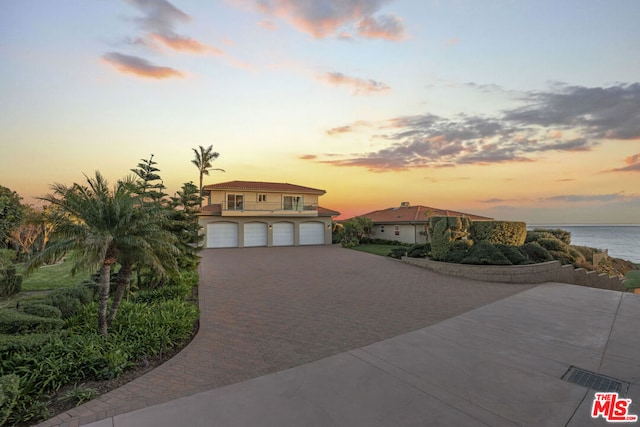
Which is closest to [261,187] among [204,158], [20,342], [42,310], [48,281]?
[204,158]

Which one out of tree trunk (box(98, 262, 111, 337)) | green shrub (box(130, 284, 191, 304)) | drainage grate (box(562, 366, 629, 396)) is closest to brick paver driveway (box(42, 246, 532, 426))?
green shrub (box(130, 284, 191, 304))

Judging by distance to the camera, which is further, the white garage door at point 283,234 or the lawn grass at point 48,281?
the white garage door at point 283,234

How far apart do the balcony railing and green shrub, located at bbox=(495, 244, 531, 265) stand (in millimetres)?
18810

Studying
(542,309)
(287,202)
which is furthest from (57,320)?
(287,202)

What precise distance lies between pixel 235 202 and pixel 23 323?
75.1ft

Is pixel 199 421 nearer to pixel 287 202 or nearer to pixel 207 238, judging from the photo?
pixel 207 238

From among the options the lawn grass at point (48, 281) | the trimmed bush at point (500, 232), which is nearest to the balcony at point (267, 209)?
the lawn grass at point (48, 281)

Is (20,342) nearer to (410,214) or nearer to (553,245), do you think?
(553,245)

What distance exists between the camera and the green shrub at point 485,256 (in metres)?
12.7

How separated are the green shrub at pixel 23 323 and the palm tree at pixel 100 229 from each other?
105 cm

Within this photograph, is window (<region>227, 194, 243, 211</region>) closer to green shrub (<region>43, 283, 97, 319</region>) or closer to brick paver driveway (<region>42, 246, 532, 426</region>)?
brick paver driveway (<region>42, 246, 532, 426</region>)

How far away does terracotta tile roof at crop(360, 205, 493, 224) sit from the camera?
2755 cm

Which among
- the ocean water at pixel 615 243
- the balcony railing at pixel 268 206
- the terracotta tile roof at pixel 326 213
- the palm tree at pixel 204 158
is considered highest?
the palm tree at pixel 204 158

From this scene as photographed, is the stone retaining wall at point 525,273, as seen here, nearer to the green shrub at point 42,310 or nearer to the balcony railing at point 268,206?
the green shrub at point 42,310
